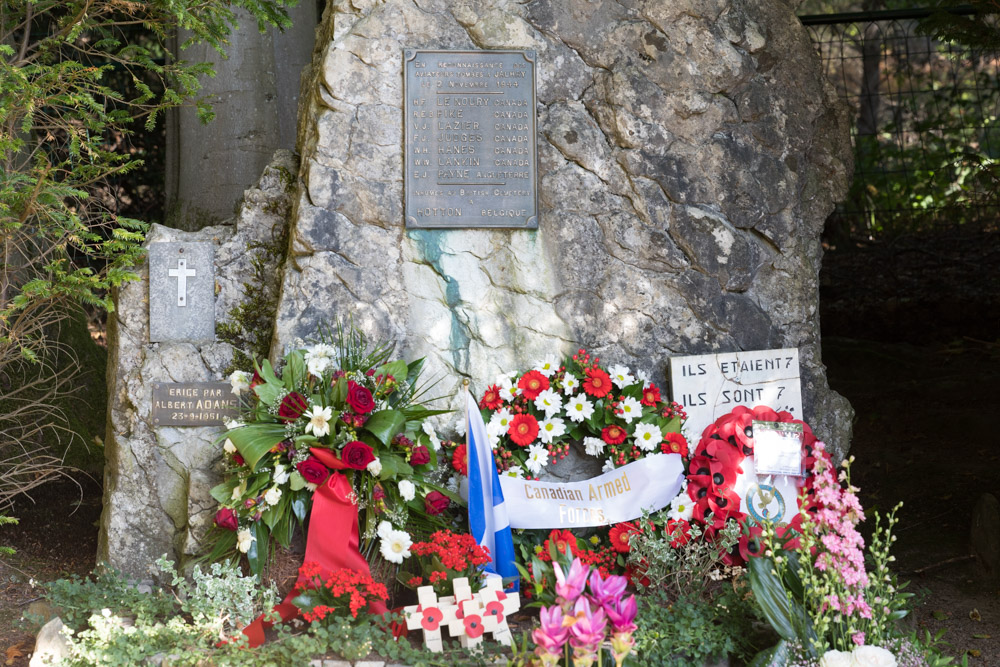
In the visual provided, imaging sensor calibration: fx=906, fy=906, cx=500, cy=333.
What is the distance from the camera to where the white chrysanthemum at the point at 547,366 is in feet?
14.2


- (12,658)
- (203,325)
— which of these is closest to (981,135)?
(203,325)

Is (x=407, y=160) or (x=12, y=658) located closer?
(x=12, y=658)

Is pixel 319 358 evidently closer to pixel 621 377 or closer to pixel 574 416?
pixel 574 416

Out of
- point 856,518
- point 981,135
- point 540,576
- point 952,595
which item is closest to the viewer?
point 856,518

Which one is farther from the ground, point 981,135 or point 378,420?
point 981,135

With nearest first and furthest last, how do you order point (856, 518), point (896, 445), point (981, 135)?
point (856, 518) < point (896, 445) < point (981, 135)

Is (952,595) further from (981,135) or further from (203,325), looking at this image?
(981,135)

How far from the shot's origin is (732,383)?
176 inches

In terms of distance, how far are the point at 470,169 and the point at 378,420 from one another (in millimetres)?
1323

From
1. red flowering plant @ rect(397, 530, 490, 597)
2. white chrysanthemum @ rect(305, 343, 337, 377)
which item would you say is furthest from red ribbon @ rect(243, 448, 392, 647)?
white chrysanthemum @ rect(305, 343, 337, 377)

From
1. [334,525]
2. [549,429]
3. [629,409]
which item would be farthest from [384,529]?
[629,409]

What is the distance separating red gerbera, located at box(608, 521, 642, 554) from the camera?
4074mm

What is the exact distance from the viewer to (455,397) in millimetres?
4348

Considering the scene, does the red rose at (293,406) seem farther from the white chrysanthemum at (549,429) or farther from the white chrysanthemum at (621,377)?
the white chrysanthemum at (621,377)
